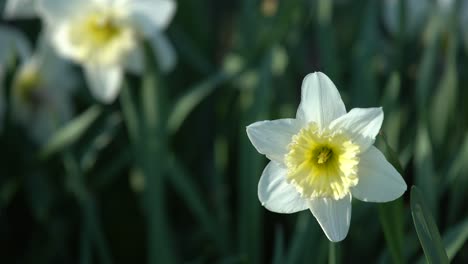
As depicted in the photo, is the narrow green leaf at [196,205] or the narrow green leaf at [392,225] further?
the narrow green leaf at [196,205]

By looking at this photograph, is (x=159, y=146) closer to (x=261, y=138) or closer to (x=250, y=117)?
(x=250, y=117)

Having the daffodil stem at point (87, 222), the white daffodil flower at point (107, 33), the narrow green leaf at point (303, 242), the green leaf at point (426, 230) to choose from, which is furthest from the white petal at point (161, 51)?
the green leaf at point (426, 230)

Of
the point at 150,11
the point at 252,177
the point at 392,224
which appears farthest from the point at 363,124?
the point at 150,11

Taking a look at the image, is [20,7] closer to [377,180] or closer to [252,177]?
[252,177]

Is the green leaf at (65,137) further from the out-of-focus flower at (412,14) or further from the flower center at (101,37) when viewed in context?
the out-of-focus flower at (412,14)

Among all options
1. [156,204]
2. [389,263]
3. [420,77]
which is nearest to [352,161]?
[389,263]

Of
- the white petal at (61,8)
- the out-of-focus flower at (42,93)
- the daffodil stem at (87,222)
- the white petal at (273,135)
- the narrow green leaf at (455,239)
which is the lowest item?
the daffodil stem at (87,222)
